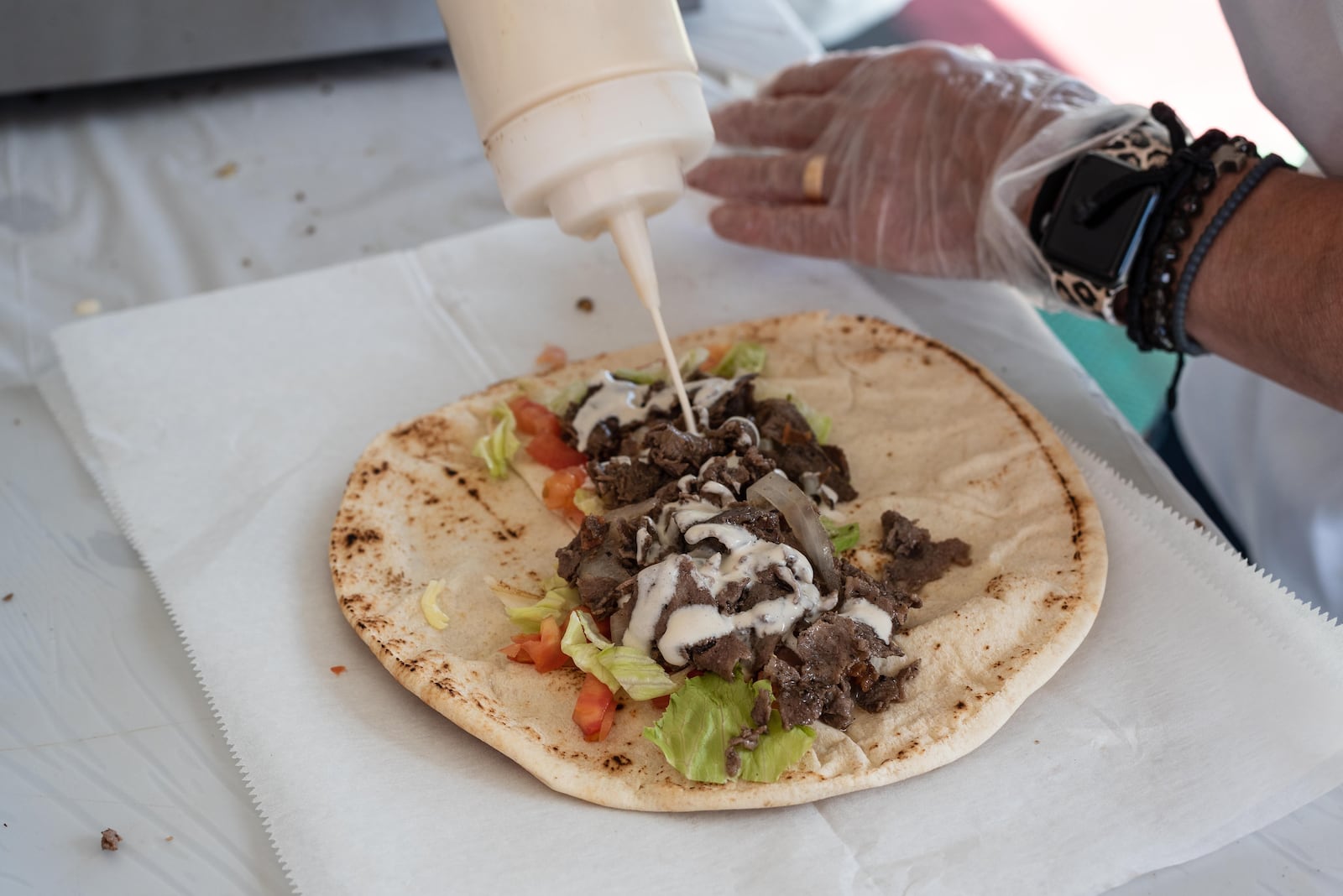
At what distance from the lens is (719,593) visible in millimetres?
2055

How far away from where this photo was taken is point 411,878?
1.81 metres

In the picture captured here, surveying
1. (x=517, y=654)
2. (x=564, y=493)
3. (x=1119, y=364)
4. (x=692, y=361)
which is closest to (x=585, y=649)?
(x=517, y=654)

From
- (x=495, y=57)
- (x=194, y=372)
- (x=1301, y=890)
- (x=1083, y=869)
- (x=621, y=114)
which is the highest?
(x=495, y=57)

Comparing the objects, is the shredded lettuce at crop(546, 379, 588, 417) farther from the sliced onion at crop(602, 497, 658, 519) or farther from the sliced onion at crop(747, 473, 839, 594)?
the sliced onion at crop(747, 473, 839, 594)

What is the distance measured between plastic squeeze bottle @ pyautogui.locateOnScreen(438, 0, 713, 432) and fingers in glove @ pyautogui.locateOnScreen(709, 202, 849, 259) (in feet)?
3.81

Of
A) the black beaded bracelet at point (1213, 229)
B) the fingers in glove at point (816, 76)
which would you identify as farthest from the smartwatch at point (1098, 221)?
the fingers in glove at point (816, 76)

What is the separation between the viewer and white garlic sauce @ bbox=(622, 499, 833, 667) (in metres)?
2.03

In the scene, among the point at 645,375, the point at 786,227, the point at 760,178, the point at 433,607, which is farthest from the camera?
the point at 760,178

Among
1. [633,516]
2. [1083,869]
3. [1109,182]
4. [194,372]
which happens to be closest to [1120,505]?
[1109,182]

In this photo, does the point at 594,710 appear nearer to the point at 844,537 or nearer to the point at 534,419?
the point at 844,537

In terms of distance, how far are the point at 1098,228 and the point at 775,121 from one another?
1281 millimetres

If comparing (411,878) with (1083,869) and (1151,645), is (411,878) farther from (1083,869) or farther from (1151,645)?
(1151,645)

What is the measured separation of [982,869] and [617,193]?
1.38 meters

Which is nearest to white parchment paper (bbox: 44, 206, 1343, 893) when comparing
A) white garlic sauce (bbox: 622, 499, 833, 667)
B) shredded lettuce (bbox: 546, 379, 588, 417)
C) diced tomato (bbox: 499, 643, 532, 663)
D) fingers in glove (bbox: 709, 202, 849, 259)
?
diced tomato (bbox: 499, 643, 532, 663)
